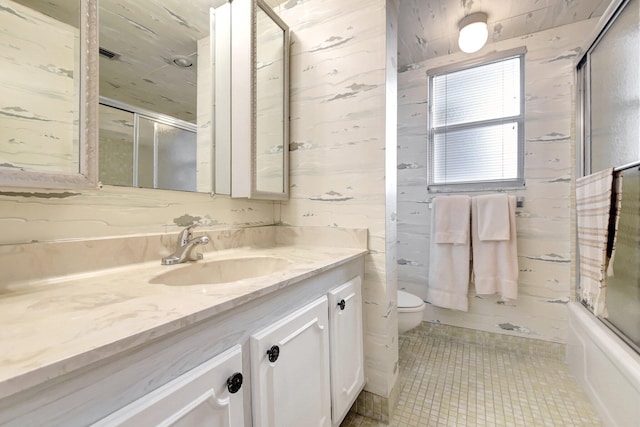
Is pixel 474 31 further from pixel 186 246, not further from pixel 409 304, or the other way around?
pixel 186 246

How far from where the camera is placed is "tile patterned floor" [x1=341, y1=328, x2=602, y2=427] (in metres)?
1.33

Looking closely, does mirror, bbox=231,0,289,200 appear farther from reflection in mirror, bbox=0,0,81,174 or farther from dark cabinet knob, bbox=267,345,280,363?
dark cabinet knob, bbox=267,345,280,363

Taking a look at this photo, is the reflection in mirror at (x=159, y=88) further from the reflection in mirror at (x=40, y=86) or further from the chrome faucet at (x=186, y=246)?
the chrome faucet at (x=186, y=246)

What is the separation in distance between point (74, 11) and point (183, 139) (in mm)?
480

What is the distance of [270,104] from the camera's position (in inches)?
58.4

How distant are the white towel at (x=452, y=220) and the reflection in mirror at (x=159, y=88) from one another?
1610 millimetres

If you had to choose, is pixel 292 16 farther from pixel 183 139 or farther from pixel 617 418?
pixel 617 418

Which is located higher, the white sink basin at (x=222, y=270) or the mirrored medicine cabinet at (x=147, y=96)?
the mirrored medicine cabinet at (x=147, y=96)

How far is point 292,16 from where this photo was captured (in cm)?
158

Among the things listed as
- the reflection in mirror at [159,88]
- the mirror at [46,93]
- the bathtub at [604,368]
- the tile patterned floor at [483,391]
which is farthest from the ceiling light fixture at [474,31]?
the tile patterned floor at [483,391]

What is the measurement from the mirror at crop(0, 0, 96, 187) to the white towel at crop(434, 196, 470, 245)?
6.57 ft

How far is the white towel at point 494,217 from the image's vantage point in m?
1.89

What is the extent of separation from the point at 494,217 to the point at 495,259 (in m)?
0.30

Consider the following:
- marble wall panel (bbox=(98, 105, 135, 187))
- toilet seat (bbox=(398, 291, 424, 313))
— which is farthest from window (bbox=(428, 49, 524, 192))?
marble wall panel (bbox=(98, 105, 135, 187))
